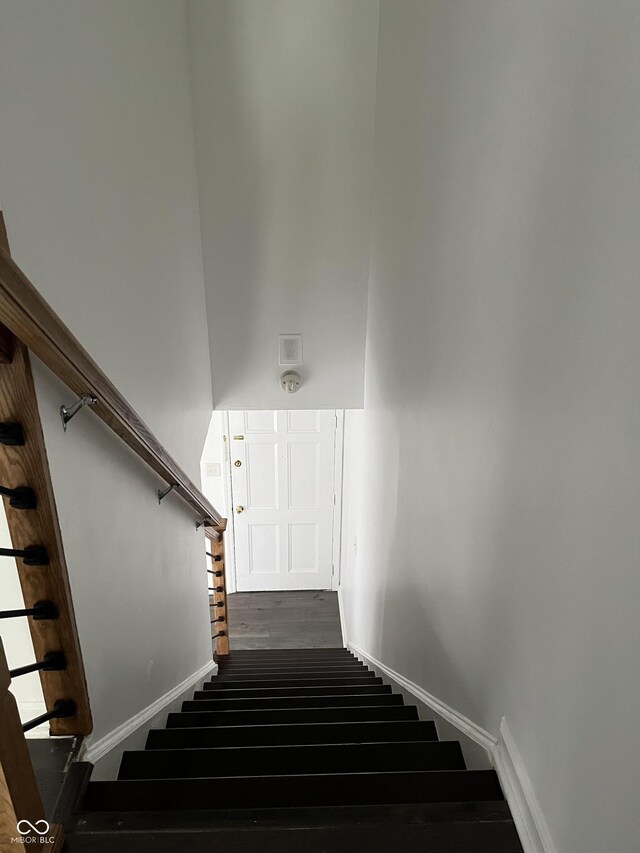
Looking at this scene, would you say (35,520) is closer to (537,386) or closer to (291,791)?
(291,791)

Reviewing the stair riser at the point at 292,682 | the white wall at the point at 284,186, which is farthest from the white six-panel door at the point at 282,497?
the stair riser at the point at 292,682

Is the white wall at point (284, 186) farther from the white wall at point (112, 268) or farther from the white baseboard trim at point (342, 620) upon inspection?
the white baseboard trim at point (342, 620)

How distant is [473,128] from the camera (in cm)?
137

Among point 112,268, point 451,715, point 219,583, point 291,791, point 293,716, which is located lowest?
point 219,583

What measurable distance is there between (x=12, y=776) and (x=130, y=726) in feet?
2.70

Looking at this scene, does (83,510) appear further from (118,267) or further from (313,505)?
(313,505)

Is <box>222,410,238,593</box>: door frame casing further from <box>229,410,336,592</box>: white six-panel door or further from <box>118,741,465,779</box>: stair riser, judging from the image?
<box>118,741,465,779</box>: stair riser

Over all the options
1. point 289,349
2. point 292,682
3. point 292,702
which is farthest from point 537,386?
point 289,349

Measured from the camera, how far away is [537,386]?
100 centimetres

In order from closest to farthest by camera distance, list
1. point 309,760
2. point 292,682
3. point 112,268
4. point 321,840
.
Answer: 1. point 321,840
2. point 309,760
3. point 112,268
4. point 292,682

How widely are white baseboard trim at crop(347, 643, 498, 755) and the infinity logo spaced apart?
35.9 inches

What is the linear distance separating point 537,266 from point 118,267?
52.4 inches

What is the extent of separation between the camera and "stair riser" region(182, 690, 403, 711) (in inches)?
84.7

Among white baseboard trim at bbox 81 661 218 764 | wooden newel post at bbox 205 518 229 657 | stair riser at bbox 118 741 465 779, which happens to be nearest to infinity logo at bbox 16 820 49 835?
white baseboard trim at bbox 81 661 218 764
